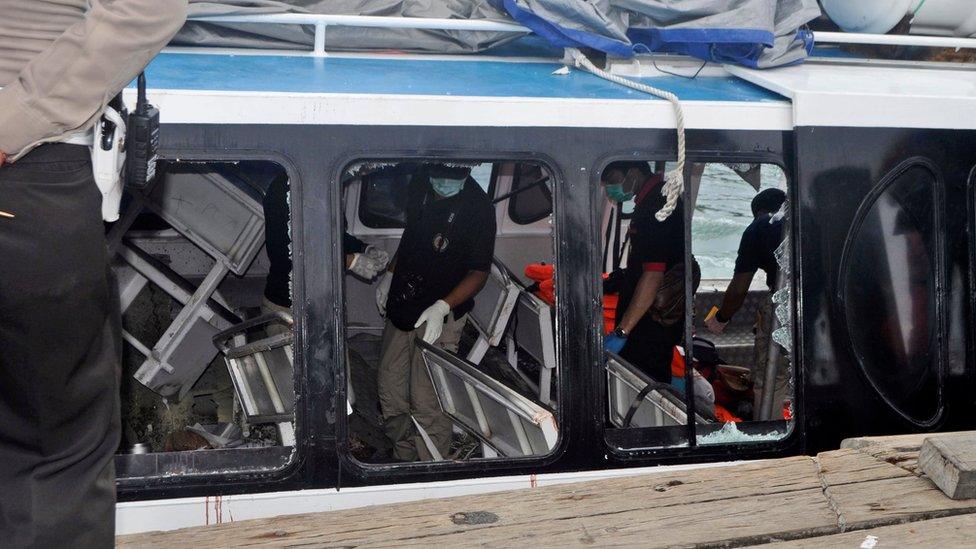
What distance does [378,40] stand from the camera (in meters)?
3.62

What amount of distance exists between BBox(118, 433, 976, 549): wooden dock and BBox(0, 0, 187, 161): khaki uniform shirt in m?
0.95

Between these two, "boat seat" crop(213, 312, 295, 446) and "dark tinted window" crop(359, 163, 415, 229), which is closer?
"boat seat" crop(213, 312, 295, 446)

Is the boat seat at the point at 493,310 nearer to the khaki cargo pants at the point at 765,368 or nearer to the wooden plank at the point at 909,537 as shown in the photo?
the khaki cargo pants at the point at 765,368

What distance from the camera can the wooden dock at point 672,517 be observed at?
7.22 feet

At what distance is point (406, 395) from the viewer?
4.99m

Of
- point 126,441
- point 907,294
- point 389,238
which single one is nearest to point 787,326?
point 907,294

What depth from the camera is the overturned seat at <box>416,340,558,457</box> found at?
335 centimetres

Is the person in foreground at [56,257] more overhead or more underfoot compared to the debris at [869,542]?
more overhead

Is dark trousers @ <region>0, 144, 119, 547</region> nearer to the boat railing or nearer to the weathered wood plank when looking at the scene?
the boat railing

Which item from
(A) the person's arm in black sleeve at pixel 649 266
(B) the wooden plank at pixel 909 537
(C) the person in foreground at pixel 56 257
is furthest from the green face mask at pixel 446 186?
(B) the wooden plank at pixel 909 537

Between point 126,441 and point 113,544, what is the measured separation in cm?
225

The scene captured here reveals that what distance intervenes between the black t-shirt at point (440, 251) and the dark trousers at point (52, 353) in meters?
2.83

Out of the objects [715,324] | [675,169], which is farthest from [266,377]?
[715,324]

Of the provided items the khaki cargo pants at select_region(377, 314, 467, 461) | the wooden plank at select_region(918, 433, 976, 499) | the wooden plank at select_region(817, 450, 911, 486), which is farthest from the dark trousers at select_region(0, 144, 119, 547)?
the khaki cargo pants at select_region(377, 314, 467, 461)
